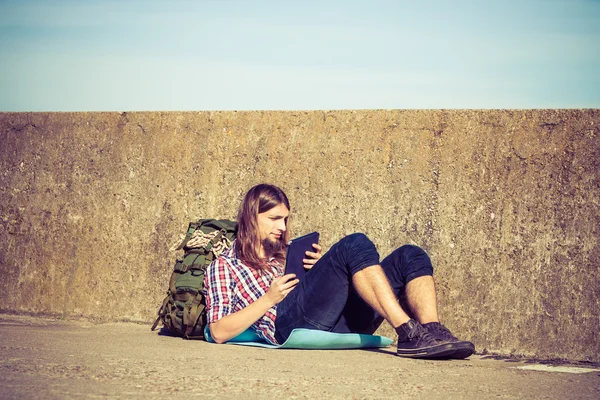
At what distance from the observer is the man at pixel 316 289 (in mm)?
4395

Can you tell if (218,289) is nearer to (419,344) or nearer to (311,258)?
(311,258)

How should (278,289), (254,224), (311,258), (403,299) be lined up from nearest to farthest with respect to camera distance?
(278,289), (403,299), (254,224), (311,258)

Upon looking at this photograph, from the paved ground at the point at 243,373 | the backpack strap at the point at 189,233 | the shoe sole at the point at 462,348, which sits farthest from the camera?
the backpack strap at the point at 189,233

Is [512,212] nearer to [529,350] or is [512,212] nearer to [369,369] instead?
[529,350]

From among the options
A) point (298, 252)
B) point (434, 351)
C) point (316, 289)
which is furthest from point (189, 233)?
point (434, 351)

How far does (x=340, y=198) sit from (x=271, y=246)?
30.0 inches

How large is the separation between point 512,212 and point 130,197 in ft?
9.66

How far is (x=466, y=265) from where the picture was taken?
5.16 metres

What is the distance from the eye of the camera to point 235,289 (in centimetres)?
486

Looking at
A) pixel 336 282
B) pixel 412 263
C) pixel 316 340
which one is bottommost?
pixel 316 340

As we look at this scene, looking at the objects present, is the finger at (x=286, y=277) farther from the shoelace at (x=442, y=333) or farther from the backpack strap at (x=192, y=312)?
the shoelace at (x=442, y=333)

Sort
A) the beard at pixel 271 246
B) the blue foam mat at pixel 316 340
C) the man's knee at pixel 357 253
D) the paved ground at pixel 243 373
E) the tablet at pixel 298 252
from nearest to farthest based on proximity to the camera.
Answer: the paved ground at pixel 243 373
the man's knee at pixel 357 253
the blue foam mat at pixel 316 340
the tablet at pixel 298 252
the beard at pixel 271 246

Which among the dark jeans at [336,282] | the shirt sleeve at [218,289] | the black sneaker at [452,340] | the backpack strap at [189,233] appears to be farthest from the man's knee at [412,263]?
the backpack strap at [189,233]

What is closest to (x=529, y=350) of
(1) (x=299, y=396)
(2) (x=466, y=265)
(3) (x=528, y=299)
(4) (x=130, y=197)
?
(3) (x=528, y=299)
